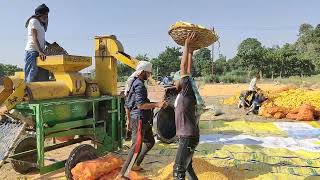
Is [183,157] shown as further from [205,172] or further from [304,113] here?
[304,113]

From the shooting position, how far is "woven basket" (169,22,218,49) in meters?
5.71

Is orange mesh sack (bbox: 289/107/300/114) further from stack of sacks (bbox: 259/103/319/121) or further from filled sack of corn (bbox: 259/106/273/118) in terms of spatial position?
filled sack of corn (bbox: 259/106/273/118)

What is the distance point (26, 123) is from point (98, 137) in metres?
1.66

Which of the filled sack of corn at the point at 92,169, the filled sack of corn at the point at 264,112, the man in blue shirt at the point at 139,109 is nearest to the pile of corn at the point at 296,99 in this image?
the filled sack of corn at the point at 264,112

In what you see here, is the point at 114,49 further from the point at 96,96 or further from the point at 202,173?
the point at 202,173

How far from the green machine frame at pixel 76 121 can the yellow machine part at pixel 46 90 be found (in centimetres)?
10

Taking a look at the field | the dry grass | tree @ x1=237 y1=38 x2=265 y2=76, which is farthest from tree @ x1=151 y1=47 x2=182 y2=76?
the field

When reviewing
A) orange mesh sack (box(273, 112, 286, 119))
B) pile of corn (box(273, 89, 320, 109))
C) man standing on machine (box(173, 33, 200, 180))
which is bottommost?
orange mesh sack (box(273, 112, 286, 119))

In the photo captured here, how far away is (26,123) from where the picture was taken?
242 inches

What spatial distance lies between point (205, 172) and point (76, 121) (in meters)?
2.37

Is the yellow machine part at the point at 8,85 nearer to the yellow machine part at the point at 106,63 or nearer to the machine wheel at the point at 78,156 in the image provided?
the machine wheel at the point at 78,156

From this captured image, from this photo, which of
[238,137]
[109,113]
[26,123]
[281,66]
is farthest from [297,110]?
[281,66]

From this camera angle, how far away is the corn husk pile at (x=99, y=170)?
597 centimetres

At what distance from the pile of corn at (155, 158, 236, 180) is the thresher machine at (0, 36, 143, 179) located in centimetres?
133
